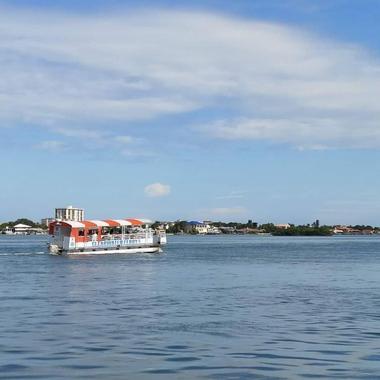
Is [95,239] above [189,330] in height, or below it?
above

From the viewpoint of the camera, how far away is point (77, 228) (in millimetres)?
96250

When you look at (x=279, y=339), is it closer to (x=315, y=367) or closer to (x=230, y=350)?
(x=230, y=350)

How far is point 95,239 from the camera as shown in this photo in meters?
98.6

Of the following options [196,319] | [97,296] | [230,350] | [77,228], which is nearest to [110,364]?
[230,350]

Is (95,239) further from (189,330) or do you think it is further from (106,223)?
(189,330)

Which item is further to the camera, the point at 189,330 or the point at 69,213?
the point at 69,213

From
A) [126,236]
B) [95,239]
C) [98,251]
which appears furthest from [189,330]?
[126,236]

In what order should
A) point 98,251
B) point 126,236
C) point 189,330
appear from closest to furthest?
point 189,330 → point 98,251 → point 126,236

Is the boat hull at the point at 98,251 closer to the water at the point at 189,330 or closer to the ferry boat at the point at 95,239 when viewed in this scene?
the ferry boat at the point at 95,239

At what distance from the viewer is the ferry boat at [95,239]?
3797 inches

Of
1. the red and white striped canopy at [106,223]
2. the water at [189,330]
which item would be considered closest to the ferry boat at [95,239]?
the red and white striped canopy at [106,223]

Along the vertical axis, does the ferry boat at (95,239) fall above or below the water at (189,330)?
above

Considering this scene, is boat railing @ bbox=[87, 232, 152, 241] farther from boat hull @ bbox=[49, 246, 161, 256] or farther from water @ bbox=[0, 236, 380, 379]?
water @ bbox=[0, 236, 380, 379]

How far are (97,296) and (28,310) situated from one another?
24.1ft
